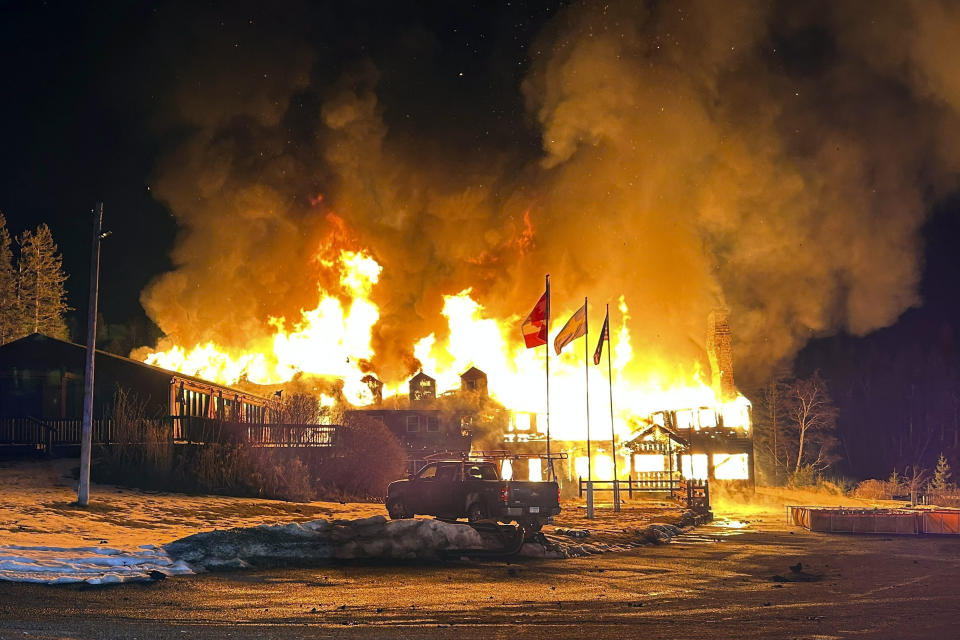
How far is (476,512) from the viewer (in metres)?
26.3

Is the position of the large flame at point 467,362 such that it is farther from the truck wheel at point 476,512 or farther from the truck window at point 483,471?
the truck wheel at point 476,512

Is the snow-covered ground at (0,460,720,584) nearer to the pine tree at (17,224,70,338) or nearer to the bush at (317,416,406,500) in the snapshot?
the bush at (317,416,406,500)

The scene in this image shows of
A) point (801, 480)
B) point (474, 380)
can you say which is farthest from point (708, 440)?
point (474, 380)

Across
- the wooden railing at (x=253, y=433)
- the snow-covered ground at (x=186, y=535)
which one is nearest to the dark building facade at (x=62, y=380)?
the wooden railing at (x=253, y=433)

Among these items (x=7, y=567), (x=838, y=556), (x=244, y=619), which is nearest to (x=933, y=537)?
(x=838, y=556)

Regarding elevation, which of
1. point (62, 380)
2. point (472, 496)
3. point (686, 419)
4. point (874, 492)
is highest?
point (62, 380)

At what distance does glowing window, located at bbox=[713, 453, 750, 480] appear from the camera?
6175 centimetres

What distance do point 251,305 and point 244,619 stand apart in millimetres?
85319

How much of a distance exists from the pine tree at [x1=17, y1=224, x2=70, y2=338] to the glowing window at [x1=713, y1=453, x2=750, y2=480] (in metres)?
55.8

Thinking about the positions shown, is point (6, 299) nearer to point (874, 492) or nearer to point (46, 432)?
point (46, 432)

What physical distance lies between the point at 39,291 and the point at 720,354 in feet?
187

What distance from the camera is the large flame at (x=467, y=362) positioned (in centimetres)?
7075

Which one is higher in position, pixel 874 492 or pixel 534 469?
pixel 534 469

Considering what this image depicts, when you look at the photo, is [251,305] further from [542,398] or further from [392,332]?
[542,398]
